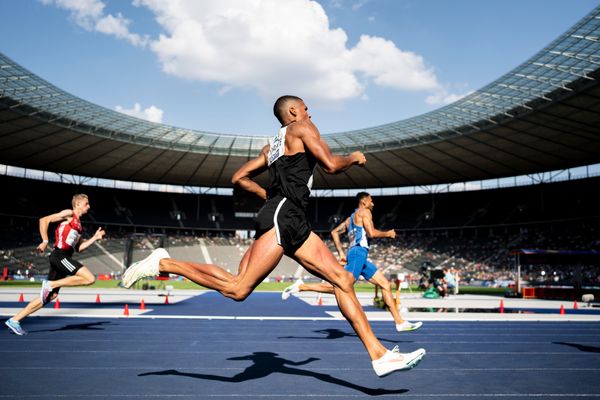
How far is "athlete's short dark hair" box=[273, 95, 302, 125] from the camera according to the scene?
4359mm

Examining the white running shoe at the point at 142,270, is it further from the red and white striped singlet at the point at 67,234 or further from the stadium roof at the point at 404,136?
the stadium roof at the point at 404,136

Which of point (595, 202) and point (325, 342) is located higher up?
point (595, 202)

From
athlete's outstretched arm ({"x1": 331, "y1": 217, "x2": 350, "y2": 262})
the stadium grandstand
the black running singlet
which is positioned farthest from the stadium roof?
the black running singlet

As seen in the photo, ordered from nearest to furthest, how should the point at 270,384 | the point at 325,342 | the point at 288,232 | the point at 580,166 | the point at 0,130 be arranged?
the point at 288,232
the point at 270,384
the point at 325,342
the point at 0,130
the point at 580,166

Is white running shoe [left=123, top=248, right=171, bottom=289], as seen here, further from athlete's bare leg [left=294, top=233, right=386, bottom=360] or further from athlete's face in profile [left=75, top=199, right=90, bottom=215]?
athlete's face in profile [left=75, top=199, right=90, bottom=215]

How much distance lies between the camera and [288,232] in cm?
400

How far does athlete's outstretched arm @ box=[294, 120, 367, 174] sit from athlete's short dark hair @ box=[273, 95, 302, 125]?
23 centimetres

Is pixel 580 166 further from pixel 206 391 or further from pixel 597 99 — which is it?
pixel 206 391

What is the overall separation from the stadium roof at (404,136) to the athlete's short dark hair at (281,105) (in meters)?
23.7

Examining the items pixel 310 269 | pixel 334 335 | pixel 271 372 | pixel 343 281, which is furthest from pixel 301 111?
pixel 334 335

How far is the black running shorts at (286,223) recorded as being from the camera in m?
4.01

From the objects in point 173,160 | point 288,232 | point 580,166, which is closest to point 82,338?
point 288,232

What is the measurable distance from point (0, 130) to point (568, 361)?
131 ft

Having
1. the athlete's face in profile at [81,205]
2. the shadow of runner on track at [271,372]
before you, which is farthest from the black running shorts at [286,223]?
the athlete's face in profile at [81,205]
